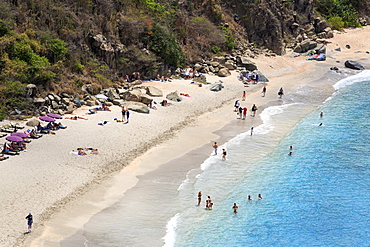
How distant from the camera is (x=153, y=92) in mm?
37688

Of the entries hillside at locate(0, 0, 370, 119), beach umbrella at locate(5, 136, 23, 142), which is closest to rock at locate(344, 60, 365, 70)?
hillside at locate(0, 0, 370, 119)

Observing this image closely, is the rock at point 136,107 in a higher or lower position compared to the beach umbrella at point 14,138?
higher

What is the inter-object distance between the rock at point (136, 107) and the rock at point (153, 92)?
135 inches

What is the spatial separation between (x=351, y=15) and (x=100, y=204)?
73.9 meters

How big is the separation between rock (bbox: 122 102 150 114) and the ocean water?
779 cm

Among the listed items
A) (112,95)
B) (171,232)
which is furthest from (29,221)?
(112,95)

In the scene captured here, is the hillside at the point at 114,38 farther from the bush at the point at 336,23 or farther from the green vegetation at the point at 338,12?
the green vegetation at the point at 338,12

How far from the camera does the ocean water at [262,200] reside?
18.1 metres

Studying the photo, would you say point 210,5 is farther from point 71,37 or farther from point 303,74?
point 71,37

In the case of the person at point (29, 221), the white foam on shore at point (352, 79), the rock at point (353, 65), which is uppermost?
the rock at point (353, 65)

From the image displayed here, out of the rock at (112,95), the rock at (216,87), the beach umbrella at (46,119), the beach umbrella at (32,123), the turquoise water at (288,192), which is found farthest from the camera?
the rock at (216,87)

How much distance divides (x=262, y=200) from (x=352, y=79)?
37.5 meters

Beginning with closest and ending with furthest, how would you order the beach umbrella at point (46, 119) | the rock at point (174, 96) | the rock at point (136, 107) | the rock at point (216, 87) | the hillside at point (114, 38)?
the beach umbrella at point (46, 119) < the hillside at point (114, 38) < the rock at point (136, 107) < the rock at point (174, 96) < the rock at point (216, 87)

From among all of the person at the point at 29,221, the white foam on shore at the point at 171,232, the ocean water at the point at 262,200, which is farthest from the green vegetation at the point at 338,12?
the person at the point at 29,221
